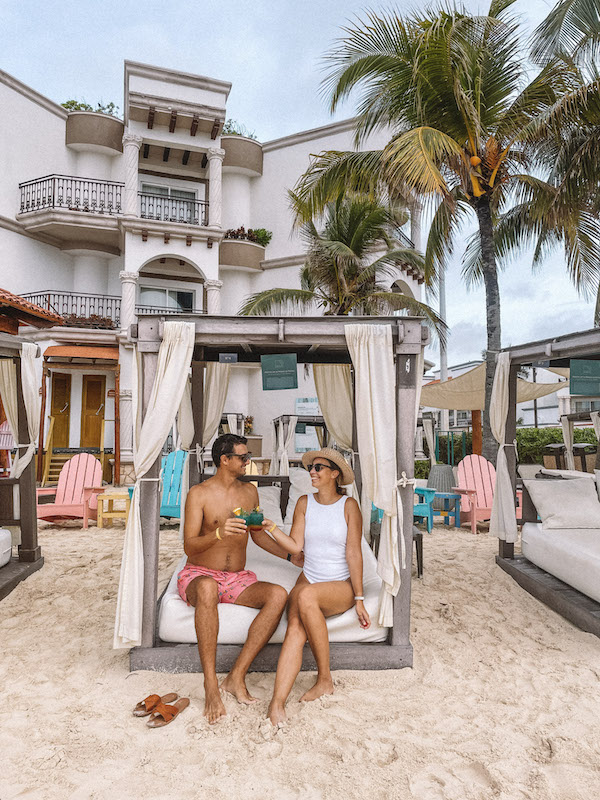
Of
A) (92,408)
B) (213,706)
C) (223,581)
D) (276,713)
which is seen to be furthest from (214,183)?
(276,713)

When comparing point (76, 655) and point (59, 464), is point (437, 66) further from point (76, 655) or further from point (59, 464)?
point (59, 464)

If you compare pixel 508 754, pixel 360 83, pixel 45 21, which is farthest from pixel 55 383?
pixel 508 754

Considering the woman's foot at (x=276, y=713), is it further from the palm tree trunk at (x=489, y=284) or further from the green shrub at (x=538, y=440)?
the green shrub at (x=538, y=440)

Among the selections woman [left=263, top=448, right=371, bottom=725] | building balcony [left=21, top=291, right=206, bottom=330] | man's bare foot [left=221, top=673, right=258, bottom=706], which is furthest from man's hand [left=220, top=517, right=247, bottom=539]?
building balcony [left=21, top=291, right=206, bottom=330]

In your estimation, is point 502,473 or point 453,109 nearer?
point 502,473

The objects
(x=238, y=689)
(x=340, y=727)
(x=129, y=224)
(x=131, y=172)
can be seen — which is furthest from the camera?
(x=131, y=172)

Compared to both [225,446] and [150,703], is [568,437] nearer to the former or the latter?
[225,446]

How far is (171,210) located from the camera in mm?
17500

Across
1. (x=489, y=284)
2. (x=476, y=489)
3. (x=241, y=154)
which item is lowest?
(x=476, y=489)

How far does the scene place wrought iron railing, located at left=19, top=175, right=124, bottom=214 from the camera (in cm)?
1634

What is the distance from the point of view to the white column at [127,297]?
15.8m

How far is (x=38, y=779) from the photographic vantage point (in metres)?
2.70

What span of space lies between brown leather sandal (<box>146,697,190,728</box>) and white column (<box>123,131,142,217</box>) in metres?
15.1

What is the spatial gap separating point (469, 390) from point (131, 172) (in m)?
11.3
